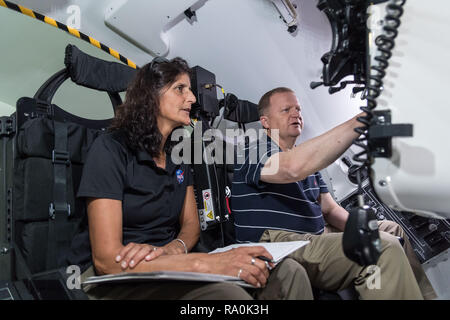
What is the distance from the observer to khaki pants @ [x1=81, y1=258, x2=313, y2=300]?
966 millimetres

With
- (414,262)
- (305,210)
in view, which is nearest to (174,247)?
(305,210)

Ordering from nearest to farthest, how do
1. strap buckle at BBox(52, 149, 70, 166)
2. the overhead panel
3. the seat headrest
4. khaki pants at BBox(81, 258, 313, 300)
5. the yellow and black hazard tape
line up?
khaki pants at BBox(81, 258, 313, 300), strap buckle at BBox(52, 149, 70, 166), the seat headrest, the yellow and black hazard tape, the overhead panel

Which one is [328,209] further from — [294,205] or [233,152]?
[233,152]

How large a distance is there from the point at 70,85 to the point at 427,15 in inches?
91.6

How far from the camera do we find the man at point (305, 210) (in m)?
1.16

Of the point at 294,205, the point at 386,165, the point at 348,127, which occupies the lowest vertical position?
the point at 294,205

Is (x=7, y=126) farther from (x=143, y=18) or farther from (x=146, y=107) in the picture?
(x=143, y=18)

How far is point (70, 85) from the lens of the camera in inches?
96.9

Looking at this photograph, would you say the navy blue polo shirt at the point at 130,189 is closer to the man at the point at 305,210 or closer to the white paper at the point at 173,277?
the white paper at the point at 173,277

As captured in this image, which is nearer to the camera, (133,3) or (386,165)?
(386,165)

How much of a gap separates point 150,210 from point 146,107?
48 centimetres

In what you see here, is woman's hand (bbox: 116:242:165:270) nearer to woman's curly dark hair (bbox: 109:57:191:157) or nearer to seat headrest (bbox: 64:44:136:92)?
woman's curly dark hair (bbox: 109:57:191:157)

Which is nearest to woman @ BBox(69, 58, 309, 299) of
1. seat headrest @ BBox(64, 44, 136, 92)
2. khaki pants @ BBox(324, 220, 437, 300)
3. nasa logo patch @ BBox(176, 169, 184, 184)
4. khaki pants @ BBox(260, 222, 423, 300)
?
nasa logo patch @ BBox(176, 169, 184, 184)
